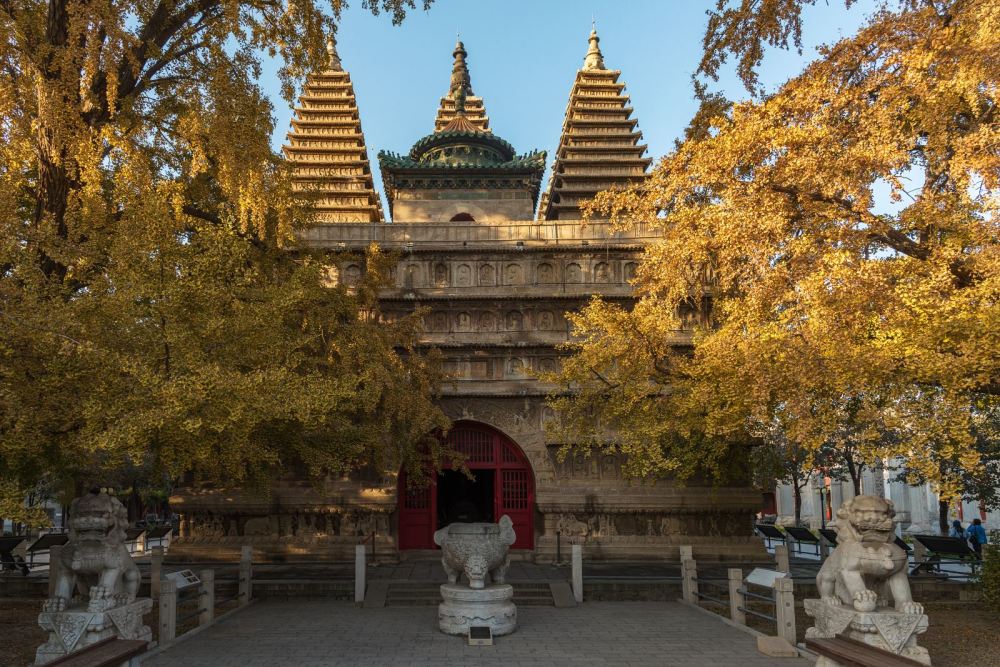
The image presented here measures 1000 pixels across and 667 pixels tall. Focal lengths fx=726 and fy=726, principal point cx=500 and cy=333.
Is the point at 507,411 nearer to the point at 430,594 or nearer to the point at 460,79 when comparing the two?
the point at 430,594

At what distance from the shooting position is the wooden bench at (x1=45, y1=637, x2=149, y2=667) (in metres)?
6.46

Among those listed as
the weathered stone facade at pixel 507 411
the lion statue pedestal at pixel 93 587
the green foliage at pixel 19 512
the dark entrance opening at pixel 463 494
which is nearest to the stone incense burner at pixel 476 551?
the lion statue pedestal at pixel 93 587

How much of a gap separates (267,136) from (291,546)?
1061 centimetres

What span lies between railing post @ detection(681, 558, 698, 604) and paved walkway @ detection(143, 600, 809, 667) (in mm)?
608

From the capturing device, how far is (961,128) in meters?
10.2

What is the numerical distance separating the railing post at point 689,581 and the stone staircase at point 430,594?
2567 mm

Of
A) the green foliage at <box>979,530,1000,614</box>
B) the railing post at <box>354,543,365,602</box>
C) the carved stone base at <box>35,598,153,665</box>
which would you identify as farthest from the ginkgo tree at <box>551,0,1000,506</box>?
the carved stone base at <box>35,598,153,665</box>

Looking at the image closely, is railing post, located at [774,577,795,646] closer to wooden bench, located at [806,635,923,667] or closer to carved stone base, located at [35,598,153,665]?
wooden bench, located at [806,635,923,667]

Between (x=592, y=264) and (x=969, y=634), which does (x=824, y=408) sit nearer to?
(x=969, y=634)

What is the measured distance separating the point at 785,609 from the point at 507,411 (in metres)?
10.0

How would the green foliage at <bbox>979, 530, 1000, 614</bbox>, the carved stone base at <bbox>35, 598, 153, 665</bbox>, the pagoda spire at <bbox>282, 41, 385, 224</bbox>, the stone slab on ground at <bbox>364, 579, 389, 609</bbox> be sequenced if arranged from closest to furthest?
the carved stone base at <bbox>35, 598, 153, 665</bbox>
the green foliage at <bbox>979, 530, 1000, 614</bbox>
the stone slab on ground at <bbox>364, 579, 389, 609</bbox>
the pagoda spire at <bbox>282, 41, 385, 224</bbox>

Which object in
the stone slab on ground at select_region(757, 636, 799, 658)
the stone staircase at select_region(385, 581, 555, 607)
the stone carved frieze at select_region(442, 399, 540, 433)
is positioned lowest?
the stone staircase at select_region(385, 581, 555, 607)

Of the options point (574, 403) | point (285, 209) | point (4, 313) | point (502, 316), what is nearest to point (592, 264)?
point (502, 316)

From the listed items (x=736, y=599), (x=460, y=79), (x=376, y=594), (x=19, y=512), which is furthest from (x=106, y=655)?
(x=460, y=79)
